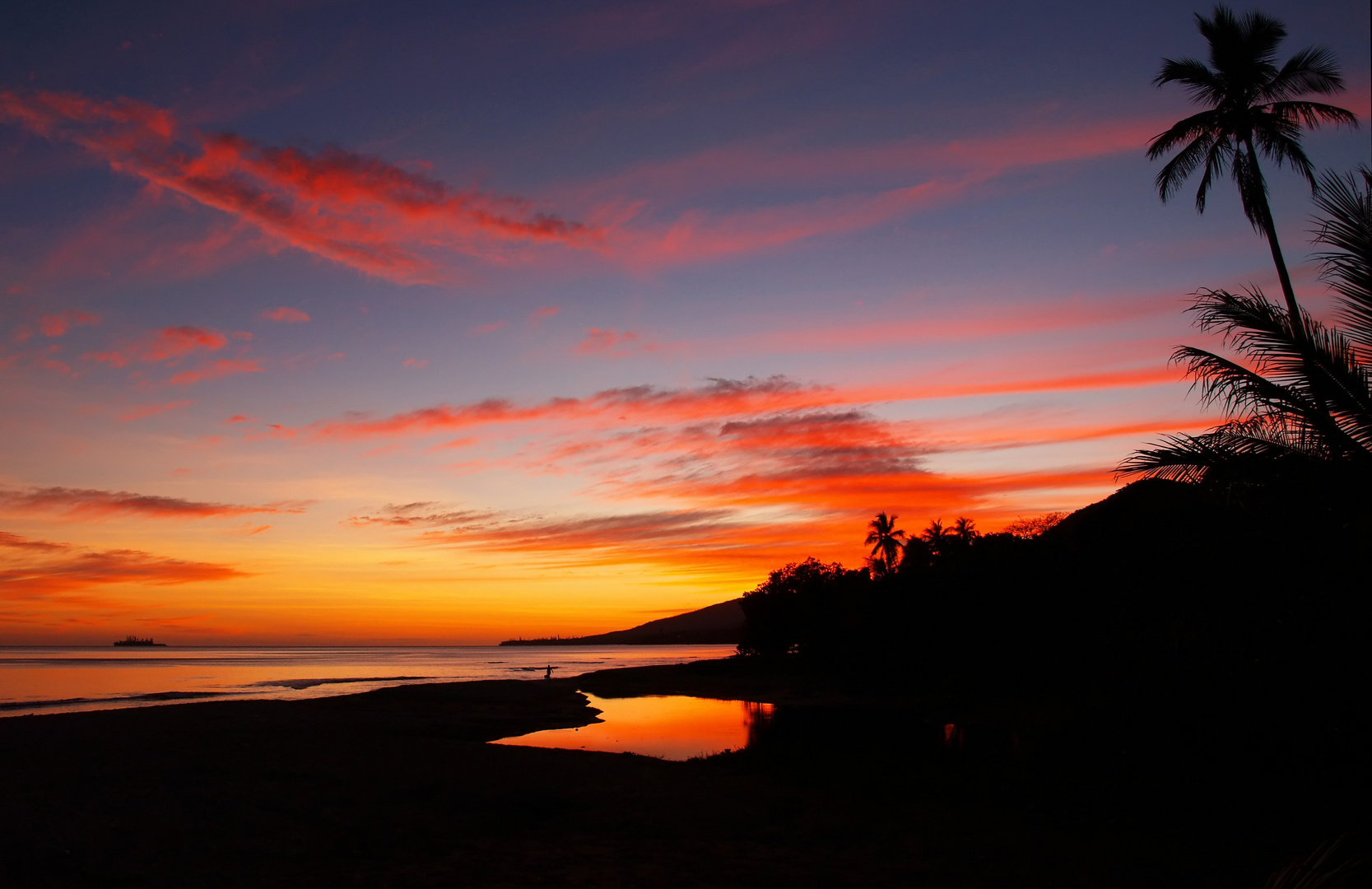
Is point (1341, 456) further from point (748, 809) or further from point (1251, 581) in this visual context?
point (748, 809)

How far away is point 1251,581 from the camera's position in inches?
499

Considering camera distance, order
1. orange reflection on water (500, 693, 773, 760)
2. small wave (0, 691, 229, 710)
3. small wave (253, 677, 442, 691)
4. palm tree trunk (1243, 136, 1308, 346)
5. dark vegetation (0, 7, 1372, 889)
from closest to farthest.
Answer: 1. dark vegetation (0, 7, 1372, 889)
2. palm tree trunk (1243, 136, 1308, 346)
3. orange reflection on water (500, 693, 773, 760)
4. small wave (0, 691, 229, 710)
5. small wave (253, 677, 442, 691)

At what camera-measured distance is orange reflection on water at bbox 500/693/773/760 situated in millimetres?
28312

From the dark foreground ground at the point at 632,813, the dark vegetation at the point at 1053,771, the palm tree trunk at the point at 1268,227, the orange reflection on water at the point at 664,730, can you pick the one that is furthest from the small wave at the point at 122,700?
the palm tree trunk at the point at 1268,227

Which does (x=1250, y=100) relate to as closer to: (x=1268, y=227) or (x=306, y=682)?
(x=1268, y=227)

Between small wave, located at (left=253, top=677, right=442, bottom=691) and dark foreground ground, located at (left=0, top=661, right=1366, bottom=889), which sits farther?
small wave, located at (left=253, top=677, right=442, bottom=691)

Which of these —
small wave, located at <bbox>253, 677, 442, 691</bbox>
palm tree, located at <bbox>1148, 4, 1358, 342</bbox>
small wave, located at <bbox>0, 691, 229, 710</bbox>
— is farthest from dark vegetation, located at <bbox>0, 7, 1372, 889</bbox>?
small wave, located at <bbox>253, 677, 442, 691</bbox>

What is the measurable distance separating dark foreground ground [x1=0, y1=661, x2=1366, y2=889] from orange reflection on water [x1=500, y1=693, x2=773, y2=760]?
3983 mm

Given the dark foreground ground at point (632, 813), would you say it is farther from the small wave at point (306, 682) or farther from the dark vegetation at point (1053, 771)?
the small wave at point (306, 682)

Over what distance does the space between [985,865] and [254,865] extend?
11.3 m

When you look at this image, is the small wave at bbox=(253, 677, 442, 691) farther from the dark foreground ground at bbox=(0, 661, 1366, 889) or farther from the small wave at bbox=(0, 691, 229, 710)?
the dark foreground ground at bbox=(0, 661, 1366, 889)

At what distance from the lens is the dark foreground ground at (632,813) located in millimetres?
11906

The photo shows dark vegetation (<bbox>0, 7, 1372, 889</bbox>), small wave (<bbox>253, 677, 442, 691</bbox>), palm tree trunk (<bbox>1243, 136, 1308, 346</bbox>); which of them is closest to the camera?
dark vegetation (<bbox>0, 7, 1372, 889</bbox>)

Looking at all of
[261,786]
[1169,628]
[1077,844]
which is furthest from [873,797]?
[261,786]
